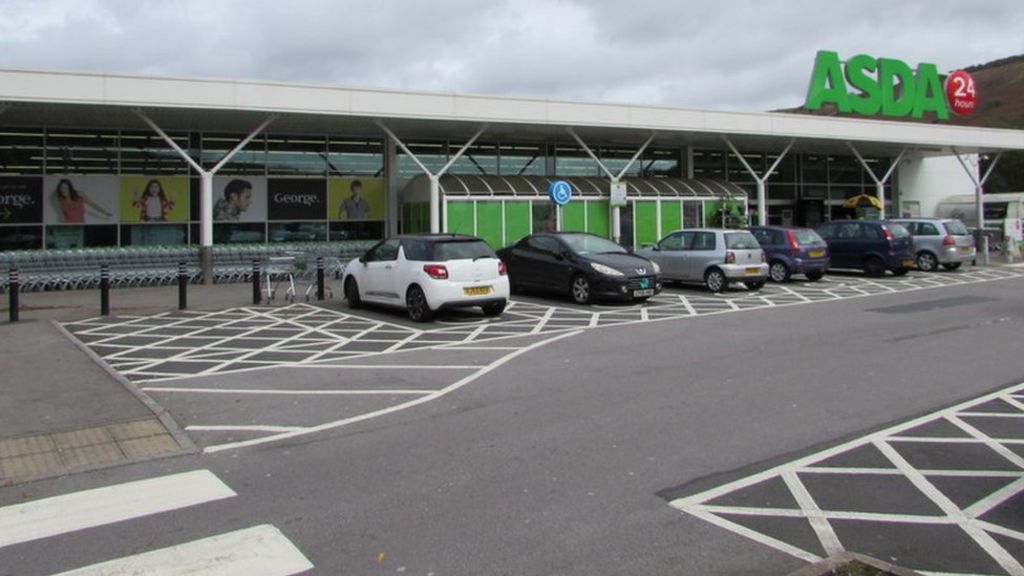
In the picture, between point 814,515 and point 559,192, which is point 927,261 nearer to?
point 559,192

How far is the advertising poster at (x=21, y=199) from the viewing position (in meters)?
21.8

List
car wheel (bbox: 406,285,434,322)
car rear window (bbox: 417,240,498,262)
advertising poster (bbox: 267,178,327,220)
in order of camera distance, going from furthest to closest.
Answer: advertising poster (bbox: 267,178,327,220) < car rear window (bbox: 417,240,498,262) < car wheel (bbox: 406,285,434,322)

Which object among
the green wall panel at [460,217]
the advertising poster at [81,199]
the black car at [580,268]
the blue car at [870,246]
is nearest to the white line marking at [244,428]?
the black car at [580,268]

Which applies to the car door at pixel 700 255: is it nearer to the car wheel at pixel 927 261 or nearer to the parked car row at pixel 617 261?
the parked car row at pixel 617 261

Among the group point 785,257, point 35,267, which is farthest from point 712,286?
point 35,267

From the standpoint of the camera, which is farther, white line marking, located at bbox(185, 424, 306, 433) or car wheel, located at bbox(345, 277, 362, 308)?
car wheel, located at bbox(345, 277, 362, 308)

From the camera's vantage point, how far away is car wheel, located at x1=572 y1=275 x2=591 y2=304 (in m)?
16.3

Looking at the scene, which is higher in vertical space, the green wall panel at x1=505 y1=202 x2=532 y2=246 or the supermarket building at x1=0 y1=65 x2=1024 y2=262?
the supermarket building at x1=0 y1=65 x2=1024 y2=262

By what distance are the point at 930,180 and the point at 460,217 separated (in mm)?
25375

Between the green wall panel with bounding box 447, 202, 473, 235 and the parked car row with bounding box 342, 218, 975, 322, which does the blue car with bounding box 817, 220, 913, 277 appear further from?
the green wall panel with bounding box 447, 202, 473, 235

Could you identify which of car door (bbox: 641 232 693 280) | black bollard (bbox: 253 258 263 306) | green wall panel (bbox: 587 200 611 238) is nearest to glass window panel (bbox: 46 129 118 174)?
black bollard (bbox: 253 258 263 306)

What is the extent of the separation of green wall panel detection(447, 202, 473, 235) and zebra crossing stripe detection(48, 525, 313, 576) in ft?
65.8

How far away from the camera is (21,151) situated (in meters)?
22.0

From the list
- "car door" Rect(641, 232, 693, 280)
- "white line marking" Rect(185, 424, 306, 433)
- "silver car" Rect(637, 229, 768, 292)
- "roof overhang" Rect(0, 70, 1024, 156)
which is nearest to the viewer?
"white line marking" Rect(185, 424, 306, 433)
